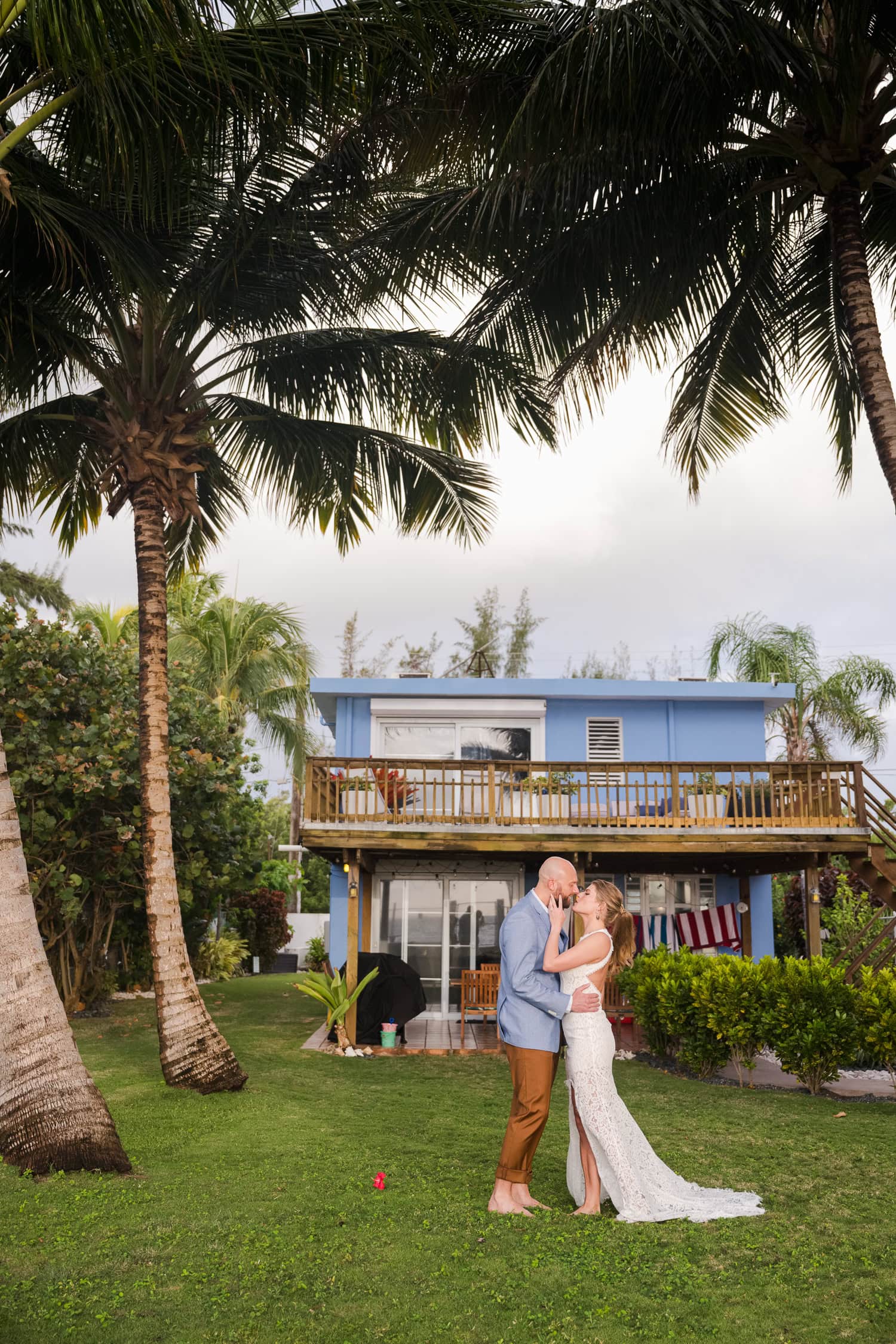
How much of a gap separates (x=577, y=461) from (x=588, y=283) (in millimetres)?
26195

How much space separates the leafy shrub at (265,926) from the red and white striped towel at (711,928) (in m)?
13.1

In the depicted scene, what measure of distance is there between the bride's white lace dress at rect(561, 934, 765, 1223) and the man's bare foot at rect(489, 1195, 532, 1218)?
0.35 meters

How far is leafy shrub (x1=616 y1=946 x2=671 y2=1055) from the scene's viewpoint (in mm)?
11992

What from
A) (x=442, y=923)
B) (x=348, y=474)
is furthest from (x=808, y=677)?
(x=348, y=474)

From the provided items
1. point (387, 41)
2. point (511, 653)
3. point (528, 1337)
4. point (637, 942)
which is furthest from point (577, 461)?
point (528, 1337)

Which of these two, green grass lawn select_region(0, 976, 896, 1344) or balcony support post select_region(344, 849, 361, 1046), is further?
balcony support post select_region(344, 849, 361, 1046)

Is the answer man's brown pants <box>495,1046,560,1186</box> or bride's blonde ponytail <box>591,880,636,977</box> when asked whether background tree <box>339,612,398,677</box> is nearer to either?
bride's blonde ponytail <box>591,880,636,977</box>

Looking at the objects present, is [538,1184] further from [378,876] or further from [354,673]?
[354,673]

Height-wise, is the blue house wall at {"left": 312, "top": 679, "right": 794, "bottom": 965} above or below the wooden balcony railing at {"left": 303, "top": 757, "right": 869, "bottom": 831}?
above

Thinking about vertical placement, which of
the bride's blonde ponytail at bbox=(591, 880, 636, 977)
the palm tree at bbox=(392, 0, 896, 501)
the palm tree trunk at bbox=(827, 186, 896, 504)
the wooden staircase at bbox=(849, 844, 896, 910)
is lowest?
the bride's blonde ponytail at bbox=(591, 880, 636, 977)

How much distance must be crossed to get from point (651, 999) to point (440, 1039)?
381 cm

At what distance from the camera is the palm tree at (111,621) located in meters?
24.4

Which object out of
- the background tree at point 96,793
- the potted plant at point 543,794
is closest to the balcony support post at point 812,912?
the potted plant at point 543,794

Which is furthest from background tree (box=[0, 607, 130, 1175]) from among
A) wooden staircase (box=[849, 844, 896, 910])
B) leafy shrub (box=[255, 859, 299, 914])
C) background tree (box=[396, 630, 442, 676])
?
background tree (box=[396, 630, 442, 676])
